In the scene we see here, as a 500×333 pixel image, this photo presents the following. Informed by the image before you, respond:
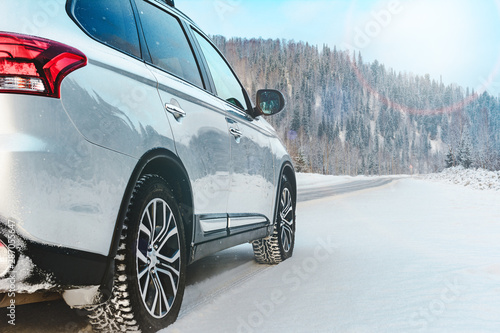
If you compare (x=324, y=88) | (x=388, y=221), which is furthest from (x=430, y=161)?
(x=388, y=221)

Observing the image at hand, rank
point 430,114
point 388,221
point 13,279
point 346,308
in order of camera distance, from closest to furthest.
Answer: point 13,279 < point 346,308 < point 388,221 < point 430,114

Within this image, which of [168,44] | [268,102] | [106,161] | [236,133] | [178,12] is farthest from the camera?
[268,102]

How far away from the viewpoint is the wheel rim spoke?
2016mm

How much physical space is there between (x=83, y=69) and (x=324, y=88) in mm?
131540

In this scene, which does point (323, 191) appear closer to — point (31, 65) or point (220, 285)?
point (220, 285)

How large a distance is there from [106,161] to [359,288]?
6.35 ft

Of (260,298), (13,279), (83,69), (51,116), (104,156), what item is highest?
(83,69)

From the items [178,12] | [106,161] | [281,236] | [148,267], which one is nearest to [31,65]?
[106,161]

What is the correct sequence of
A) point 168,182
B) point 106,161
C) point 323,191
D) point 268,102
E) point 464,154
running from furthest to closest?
point 464,154 → point 323,191 → point 268,102 → point 168,182 → point 106,161

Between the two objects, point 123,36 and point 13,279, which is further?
point 123,36

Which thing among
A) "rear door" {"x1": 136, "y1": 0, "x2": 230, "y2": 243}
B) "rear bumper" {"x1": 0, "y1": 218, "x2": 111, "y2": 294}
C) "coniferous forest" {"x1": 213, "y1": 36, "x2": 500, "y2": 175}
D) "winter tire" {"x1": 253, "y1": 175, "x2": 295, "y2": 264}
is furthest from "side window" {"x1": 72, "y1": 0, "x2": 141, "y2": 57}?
"coniferous forest" {"x1": 213, "y1": 36, "x2": 500, "y2": 175}

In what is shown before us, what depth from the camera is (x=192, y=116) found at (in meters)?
2.57

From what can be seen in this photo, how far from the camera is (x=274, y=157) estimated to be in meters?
4.21

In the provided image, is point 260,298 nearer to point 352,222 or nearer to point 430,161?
point 352,222
